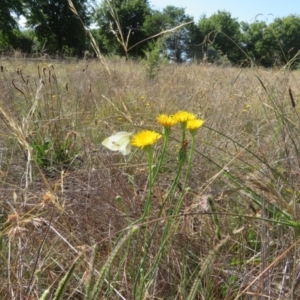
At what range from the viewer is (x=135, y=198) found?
0.95 metres

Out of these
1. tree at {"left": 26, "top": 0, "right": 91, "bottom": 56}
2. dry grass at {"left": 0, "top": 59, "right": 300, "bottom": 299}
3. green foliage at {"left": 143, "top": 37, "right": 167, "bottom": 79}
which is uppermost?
tree at {"left": 26, "top": 0, "right": 91, "bottom": 56}

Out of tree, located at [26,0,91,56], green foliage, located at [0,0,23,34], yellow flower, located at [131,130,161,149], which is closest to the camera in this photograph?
yellow flower, located at [131,130,161,149]

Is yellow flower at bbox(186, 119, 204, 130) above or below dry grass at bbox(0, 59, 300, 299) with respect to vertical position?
above

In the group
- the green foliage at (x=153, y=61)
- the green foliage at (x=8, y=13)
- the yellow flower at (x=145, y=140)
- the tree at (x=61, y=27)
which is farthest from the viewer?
the tree at (x=61, y=27)

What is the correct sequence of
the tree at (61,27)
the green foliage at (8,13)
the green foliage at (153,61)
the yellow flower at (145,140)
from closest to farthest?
the yellow flower at (145,140) < the green foliage at (153,61) < the green foliage at (8,13) < the tree at (61,27)

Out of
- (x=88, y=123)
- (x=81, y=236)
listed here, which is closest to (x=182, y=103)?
(x=88, y=123)

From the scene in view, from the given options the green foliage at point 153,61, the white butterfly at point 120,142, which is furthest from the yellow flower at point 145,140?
the green foliage at point 153,61

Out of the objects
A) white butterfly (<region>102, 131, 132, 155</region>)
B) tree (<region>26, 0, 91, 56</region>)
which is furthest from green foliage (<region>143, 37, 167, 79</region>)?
tree (<region>26, 0, 91, 56</region>)

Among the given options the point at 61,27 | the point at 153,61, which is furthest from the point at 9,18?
the point at 153,61

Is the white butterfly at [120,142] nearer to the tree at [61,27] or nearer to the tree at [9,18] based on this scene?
the tree at [9,18]

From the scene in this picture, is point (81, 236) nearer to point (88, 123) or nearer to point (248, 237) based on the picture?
point (248, 237)

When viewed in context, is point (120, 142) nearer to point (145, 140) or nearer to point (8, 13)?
point (145, 140)

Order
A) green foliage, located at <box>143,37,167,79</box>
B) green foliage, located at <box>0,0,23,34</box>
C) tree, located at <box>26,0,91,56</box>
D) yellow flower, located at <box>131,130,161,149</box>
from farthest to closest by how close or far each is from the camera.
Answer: tree, located at <box>26,0,91,56</box> → green foliage, located at <box>0,0,23,34</box> → green foliage, located at <box>143,37,167,79</box> → yellow flower, located at <box>131,130,161,149</box>

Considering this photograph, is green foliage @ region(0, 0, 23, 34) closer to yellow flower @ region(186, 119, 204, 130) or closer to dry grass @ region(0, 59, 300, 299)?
dry grass @ region(0, 59, 300, 299)
